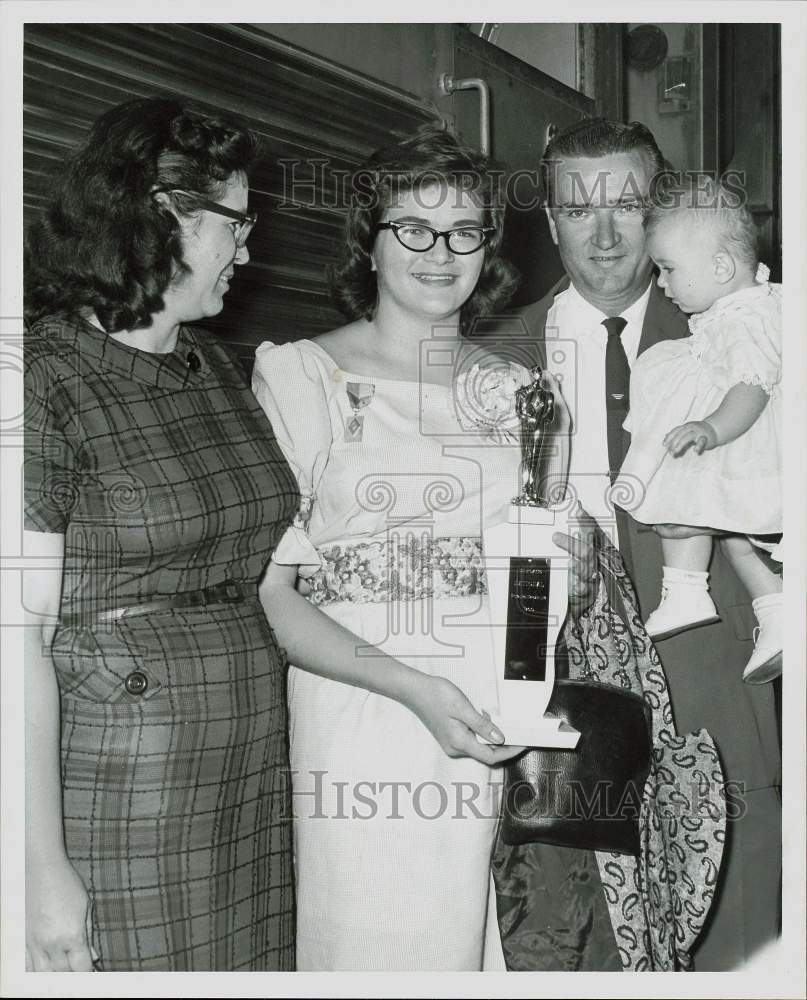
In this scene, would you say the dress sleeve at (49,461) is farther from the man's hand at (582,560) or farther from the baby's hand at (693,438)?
the baby's hand at (693,438)

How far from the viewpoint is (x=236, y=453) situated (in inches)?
56.9

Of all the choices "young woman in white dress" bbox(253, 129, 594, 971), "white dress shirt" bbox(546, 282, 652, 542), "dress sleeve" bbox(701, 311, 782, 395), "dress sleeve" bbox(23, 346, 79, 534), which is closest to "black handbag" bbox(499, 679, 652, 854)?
"young woman in white dress" bbox(253, 129, 594, 971)

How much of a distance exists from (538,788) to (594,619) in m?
0.26

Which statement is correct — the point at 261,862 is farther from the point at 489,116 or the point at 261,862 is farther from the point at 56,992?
the point at 489,116

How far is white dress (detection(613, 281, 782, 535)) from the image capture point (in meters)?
1.53

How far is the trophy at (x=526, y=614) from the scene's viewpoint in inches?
57.2

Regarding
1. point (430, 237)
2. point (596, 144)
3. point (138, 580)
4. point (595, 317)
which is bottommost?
point (138, 580)

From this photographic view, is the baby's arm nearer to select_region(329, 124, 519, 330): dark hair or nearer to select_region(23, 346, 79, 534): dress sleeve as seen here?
select_region(329, 124, 519, 330): dark hair

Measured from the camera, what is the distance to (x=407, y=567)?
150 cm

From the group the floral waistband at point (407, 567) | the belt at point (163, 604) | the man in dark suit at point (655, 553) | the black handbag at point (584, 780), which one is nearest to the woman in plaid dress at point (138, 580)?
the belt at point (163, 604)

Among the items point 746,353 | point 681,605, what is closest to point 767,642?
point 681,605

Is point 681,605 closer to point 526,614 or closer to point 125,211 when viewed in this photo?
point 526,614

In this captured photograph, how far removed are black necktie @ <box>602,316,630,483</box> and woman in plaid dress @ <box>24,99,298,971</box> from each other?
1.68ft

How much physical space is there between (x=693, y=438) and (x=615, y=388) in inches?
5.5
